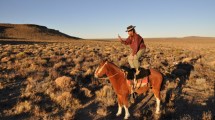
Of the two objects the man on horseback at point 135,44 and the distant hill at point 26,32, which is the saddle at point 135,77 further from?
the distant hill at point 26,32

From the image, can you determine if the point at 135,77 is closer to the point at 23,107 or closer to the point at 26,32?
the point at 23,107

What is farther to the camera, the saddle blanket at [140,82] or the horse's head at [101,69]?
the saddle blanket at [140,82]

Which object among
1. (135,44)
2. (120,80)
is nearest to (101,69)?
(120,80)

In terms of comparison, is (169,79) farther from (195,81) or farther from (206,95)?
(206,95)

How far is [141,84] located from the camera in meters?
8.56

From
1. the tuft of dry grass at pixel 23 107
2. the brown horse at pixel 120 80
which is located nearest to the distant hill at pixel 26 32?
the tuft of dry grass at pixel 23 107

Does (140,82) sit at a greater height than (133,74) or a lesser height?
lesser

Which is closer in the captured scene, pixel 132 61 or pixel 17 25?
pixel 132 61

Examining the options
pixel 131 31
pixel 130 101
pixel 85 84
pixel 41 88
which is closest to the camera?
pixel 131 31

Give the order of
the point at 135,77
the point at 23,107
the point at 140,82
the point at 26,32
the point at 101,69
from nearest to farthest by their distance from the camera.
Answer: the point at 101,69 < the point at 135,77 < the point at 140,82 < the point at 23,107 < the point at 26,32

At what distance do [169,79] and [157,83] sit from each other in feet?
17.7

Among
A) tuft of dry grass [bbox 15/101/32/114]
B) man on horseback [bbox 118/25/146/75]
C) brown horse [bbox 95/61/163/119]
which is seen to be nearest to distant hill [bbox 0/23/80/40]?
tuft of dry grass [bbox 15/101/32/114]

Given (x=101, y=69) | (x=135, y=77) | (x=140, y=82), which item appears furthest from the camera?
(x=140, y=82)

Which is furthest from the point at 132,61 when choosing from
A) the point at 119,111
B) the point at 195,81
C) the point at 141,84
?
the point at 195,81
